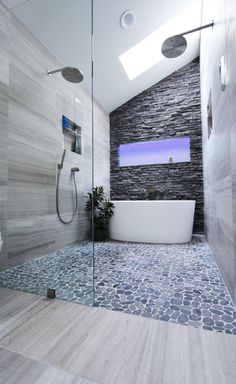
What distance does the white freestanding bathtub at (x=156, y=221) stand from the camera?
9.48ft

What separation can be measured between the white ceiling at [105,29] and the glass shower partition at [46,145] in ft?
0.04

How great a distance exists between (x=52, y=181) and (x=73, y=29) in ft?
5.49

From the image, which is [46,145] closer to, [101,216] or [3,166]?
[3,166]

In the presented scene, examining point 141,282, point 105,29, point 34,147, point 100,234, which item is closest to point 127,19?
point 105,29

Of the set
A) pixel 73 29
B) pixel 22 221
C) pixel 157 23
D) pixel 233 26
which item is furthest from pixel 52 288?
pixel 157 23

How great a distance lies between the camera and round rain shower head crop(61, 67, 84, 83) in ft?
7.24

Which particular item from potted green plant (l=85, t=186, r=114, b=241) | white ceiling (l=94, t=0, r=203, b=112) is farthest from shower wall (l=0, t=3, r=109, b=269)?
white ceiling (l=94, t=0, r=203, b=112)

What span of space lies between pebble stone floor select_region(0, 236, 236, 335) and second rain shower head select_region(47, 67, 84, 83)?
1.80m

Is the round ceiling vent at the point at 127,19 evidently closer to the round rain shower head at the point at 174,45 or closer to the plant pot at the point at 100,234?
the round rain shower head at the point at 174,45

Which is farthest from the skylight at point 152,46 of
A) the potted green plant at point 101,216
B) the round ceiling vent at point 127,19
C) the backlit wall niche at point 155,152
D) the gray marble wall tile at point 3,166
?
the potted green plant at point 101,216

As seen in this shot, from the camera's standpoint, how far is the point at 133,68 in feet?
11.1

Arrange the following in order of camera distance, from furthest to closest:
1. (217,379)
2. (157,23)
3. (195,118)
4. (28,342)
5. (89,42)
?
(195,118) → (157,23) → (89,42) → (28,342) → (217,379)

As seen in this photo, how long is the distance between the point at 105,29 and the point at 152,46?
0.94 meters

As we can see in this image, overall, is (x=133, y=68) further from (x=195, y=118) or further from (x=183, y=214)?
(x=183, y=214)
